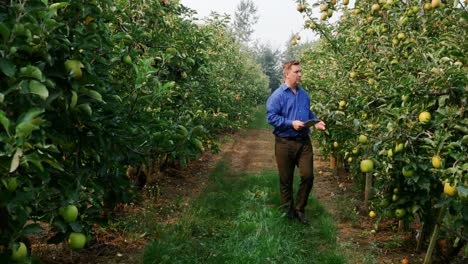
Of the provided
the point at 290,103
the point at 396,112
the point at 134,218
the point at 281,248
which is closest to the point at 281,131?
the point at 290,103

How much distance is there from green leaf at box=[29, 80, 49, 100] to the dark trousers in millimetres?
3552

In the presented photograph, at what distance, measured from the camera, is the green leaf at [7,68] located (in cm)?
165

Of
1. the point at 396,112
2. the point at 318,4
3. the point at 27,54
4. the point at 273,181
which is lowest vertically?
the point at 273,181

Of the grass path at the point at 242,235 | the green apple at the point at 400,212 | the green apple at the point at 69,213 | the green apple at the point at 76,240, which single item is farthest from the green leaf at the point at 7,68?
the green apple at the point at 400,212

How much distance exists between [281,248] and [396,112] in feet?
5.70

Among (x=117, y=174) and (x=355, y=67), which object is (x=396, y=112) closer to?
(x=117, y=174)

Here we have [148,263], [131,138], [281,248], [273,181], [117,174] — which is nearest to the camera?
[131,138]

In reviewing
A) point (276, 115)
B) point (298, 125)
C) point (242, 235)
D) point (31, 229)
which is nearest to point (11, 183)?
point (31, 229)

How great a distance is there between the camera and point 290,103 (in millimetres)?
5035

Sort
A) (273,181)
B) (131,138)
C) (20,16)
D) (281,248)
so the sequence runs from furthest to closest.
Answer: (273,181)
(281,248)
(131,138)
(20,16)

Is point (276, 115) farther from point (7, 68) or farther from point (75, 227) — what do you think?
point (7, 68)

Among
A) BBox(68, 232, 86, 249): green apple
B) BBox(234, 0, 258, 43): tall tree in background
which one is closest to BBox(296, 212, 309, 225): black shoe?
BBox(68, 232, 86, 249): green apple

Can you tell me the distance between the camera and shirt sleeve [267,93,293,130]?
16.0 ft

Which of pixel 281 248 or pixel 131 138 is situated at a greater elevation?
pixel 131 138
